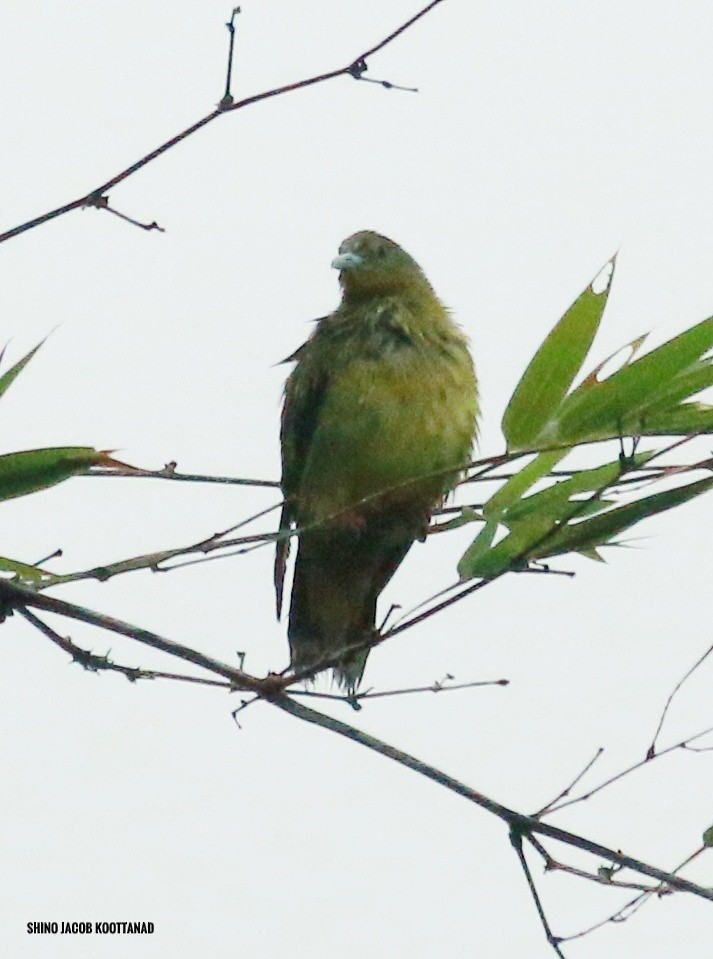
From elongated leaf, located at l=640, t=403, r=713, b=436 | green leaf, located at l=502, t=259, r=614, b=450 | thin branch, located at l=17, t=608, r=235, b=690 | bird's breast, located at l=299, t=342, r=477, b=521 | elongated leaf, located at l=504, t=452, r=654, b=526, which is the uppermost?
bird's breast, located at l=299, t=342, r=477, b=521

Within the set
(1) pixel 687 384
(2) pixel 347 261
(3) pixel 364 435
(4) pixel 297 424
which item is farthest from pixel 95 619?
(2) pixel 347 261

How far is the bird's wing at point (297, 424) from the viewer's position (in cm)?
360

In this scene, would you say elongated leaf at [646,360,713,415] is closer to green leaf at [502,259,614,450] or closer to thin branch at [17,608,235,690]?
green leaf at [502,259,614,450]

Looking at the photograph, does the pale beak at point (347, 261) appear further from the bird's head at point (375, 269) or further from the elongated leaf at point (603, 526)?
the elongated leaf at point (603, 526)

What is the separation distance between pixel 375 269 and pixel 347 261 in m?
0.08

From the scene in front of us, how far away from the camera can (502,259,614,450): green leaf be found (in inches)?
105

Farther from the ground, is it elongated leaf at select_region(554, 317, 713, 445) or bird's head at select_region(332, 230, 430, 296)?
bird's head at select_region(332, 230, 430, 296)

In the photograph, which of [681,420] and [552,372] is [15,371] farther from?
[681,420]

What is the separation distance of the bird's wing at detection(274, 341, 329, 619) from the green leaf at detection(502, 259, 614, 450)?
3.15ft

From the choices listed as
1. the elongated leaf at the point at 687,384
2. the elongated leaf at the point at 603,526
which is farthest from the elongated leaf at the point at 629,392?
the elongated leaf at the point at 603,526

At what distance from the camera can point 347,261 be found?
12.6ft

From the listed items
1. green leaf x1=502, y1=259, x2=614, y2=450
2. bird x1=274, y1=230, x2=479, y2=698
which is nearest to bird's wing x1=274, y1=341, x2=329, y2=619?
bird x1=274, y1=230, x2=479, y2=698

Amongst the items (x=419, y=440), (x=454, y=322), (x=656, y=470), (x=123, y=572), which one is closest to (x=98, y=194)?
(x=123, y=572)

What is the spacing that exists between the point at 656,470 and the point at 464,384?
122cm
